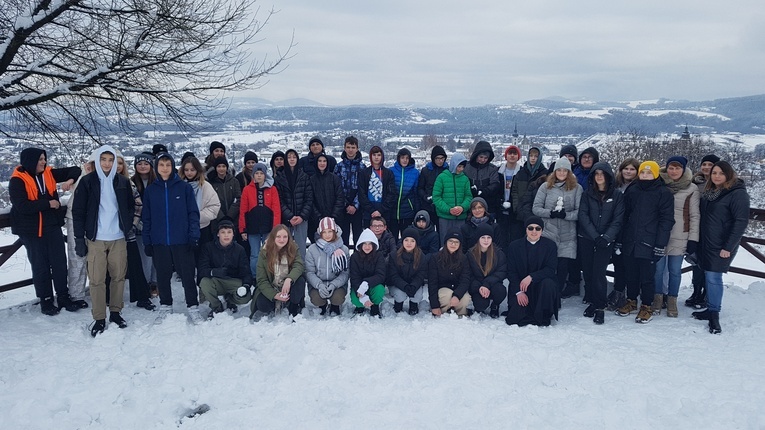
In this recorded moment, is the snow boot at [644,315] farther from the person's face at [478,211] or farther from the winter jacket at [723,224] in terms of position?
the person's face at [478,211]

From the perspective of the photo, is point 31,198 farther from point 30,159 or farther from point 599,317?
point 599,317

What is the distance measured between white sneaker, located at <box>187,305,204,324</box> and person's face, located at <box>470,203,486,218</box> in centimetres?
360

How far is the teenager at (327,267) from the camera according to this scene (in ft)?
18.1

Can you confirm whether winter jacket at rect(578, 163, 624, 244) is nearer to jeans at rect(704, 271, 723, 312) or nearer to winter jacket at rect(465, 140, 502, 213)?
jeans at rect(704, 271, 723, 312)

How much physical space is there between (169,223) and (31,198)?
1.51 m

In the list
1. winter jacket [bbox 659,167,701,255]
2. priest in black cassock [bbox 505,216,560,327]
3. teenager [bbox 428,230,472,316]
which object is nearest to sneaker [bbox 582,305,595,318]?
priest in black cassock [bbox 505,216,560,327]

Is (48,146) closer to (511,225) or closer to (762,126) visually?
(511,225)

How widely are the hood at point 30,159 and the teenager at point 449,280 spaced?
459 cm

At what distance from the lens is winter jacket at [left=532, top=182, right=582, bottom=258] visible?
5688 millimetres

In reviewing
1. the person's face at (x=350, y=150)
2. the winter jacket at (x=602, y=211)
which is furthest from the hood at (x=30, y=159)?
the winter jacket at (x=602, y=211)

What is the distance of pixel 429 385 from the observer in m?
3.90

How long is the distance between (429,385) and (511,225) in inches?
136

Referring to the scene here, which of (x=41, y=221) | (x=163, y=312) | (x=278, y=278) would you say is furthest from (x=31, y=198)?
(x=278, y=278)

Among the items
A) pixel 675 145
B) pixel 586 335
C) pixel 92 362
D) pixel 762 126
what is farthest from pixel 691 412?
pixel 762 126
